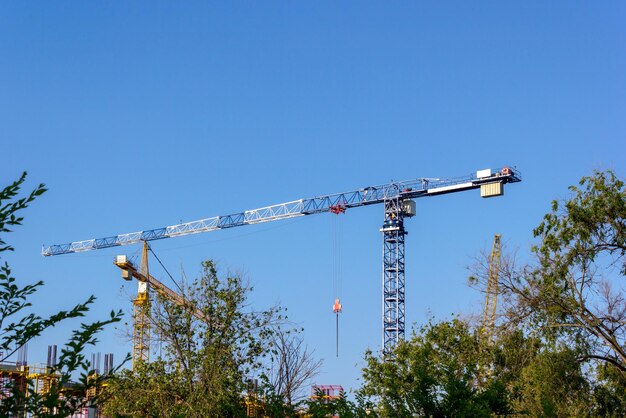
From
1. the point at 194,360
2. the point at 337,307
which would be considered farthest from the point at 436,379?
the point at 337,307

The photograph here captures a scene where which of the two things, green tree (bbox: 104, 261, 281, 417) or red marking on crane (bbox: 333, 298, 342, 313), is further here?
red marking on crane (bbox: 333, 298, 342, 313)

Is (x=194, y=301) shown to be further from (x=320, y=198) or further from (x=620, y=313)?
(x=320, y=198)

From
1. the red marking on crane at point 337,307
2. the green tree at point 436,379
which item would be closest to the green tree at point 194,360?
the green tree at point 436,379

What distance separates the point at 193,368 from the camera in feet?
90.7

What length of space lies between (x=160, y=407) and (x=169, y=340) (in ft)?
7.13

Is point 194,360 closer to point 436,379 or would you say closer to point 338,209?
point 436,379

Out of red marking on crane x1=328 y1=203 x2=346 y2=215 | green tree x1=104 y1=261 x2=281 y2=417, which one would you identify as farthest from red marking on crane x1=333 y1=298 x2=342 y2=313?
green tree x1=104 y1=261 x2=281 y2=417

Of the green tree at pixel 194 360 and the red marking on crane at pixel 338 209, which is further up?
the red marking on crane at pixel 338 209

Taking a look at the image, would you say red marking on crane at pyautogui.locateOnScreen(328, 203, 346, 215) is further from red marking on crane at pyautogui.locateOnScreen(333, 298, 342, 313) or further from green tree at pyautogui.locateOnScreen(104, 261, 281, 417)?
green tree at pyautogui.locateOnScreen(104, 261, 281, 417)

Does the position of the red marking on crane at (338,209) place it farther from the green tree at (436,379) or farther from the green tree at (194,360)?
the green tree at (194,360)

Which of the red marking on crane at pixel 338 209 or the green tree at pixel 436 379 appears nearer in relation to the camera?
the green tree at pixel 436 379

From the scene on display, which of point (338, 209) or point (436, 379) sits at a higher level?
point (338, 209)

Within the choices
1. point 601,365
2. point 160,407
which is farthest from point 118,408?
point 601,365

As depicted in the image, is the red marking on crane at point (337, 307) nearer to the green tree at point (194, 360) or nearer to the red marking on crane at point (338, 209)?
the red marking on crane at point (338, 209)
